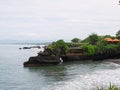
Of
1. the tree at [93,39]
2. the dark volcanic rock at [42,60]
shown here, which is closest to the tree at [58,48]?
the dark volcanic rock at [42,60]

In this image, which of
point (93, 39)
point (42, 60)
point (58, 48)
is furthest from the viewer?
point (93, 39)

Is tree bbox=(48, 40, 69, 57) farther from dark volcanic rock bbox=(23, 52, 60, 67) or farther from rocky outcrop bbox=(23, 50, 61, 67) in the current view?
dark volcanic rock bbox=(23, 52, 60, 67)

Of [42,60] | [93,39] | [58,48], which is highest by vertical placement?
[93,39]

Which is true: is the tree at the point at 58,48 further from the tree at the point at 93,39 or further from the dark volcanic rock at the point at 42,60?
the tree at the point at 93,39

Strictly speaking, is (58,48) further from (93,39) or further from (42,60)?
(93,39)

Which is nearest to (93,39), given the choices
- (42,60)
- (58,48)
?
(58,48)

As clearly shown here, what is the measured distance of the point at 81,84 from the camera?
35406 millimetres

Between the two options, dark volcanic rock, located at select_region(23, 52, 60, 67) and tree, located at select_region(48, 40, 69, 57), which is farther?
tree, located at select_region(48, 40, 69, 57)

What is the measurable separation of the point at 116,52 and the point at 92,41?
20163mm

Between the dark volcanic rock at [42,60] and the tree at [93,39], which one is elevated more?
the tree at [93,39]

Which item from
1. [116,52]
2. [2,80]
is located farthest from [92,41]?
[2,80]

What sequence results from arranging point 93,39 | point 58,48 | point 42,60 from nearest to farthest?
1. point 42,60
2. point 58,48
3. point 93,39

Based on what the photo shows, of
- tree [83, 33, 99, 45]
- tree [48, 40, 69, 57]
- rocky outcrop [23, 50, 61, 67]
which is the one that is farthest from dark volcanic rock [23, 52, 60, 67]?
tree [83, 33, 99, 45]

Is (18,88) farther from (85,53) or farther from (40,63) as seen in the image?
(85,53)
